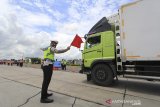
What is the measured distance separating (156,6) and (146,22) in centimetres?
65

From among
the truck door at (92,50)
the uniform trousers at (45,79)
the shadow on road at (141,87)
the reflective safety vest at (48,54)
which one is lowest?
the shadow on road at (141,87)

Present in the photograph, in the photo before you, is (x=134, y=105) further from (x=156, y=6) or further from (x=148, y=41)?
(x=156, y=6)

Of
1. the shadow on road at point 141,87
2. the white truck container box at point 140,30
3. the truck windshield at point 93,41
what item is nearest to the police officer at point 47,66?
the white truck container box at point 140,30

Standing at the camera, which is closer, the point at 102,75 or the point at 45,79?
the point at 45,79

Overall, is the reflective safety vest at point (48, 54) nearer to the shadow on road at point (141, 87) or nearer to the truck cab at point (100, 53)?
the truck cab at point (100, 53)

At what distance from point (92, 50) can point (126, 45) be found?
1939 mm

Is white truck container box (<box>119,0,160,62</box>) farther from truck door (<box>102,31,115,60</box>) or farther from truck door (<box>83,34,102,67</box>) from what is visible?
truck door (<box>83,34,102,67</box>)

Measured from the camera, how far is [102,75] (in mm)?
8266

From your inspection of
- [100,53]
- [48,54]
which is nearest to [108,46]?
[100,53]

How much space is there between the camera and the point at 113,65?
8008 millimetres

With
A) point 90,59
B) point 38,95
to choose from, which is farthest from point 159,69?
point 38,95

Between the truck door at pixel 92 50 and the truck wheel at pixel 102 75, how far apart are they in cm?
47

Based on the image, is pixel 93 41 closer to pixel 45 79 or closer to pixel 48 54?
pixel 48 54

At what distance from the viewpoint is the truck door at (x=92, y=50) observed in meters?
8.57
